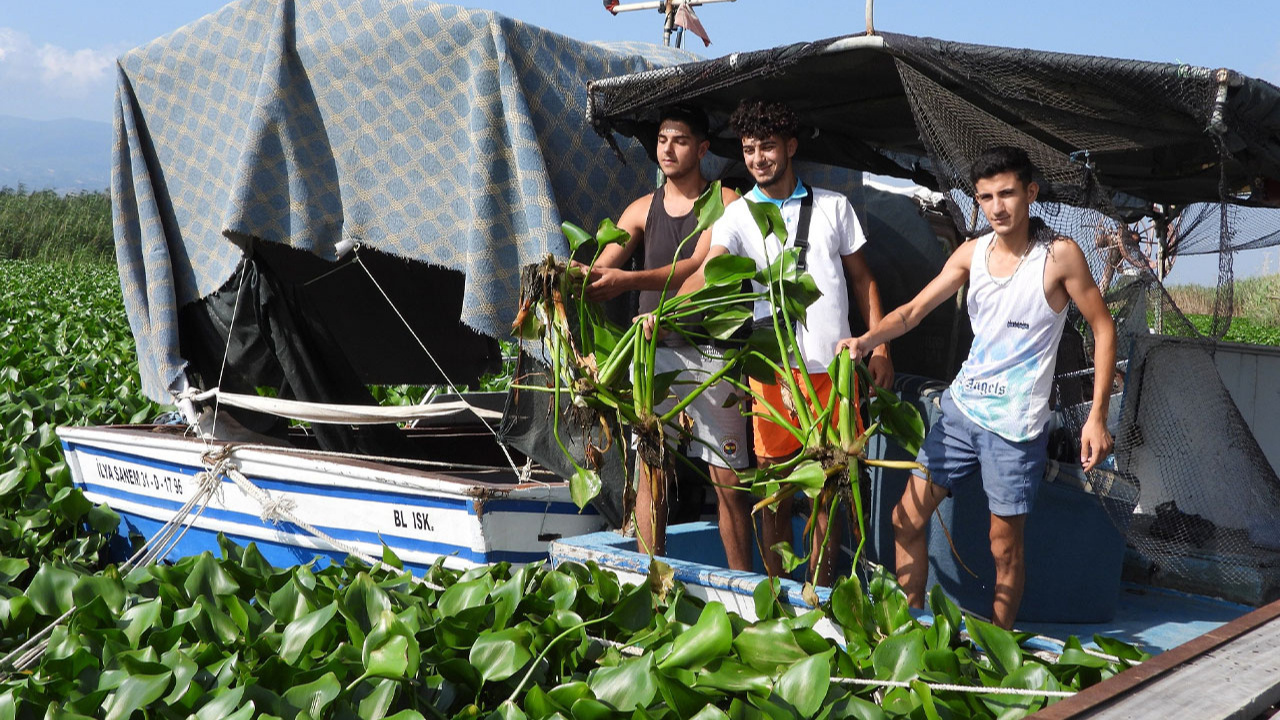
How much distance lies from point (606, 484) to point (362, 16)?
6.68 feet

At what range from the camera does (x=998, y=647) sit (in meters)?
2.60

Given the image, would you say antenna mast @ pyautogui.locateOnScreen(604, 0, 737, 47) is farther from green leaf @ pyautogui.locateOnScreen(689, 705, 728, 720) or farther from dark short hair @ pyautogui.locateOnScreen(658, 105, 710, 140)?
green leaf @ pyautogui.locateOnScreen(689, 705, 728, 720)

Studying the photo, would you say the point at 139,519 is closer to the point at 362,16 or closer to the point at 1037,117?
the point at 362,16

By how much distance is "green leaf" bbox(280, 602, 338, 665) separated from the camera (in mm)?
2783

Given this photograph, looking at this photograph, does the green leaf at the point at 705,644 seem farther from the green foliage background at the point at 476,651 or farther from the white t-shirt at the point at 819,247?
the white t-shirt at the point at 819,247

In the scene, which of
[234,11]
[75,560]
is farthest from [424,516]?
[234,11]

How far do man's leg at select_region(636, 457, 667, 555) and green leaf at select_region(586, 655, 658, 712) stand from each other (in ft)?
1.80

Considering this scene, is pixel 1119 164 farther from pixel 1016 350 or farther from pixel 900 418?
pixel 900 418

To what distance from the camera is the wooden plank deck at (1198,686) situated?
195 cm

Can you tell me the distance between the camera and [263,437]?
5.05 m

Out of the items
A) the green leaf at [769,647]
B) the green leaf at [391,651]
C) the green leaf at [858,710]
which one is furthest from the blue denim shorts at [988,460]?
the green leaf at [391,651]

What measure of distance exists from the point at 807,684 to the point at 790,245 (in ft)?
5.18

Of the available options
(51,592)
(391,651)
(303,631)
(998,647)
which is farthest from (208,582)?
(998,647)

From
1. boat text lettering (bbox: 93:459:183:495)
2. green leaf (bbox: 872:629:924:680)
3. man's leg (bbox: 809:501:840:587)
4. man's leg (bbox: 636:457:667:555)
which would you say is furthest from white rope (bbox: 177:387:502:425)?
green leaf (bbox: 872:629:924:680)
